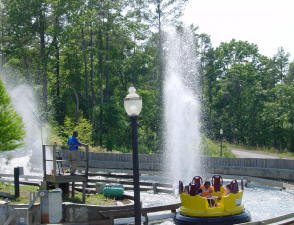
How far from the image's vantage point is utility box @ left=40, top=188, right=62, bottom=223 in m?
13.2

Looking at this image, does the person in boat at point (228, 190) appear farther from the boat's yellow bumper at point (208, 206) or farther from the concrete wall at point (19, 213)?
the concrete wall at point (19, 213)

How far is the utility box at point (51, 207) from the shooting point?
1317 centimetres

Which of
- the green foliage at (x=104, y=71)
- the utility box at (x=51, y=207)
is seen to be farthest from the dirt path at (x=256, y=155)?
the utility box at (x=51, y=207)

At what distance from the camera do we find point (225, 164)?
2852cm

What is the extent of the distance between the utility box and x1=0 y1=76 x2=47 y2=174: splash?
15757 millimetres

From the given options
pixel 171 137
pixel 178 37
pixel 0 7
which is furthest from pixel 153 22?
pixel 0 7

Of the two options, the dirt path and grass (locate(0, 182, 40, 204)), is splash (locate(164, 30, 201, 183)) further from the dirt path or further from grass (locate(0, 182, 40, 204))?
grass (locate(0, 182, 40, 204))

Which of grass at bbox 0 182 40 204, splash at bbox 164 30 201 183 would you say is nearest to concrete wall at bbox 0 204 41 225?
grass at bbox 0 182 40 204

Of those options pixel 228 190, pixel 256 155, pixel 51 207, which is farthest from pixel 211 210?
pixel 256 155

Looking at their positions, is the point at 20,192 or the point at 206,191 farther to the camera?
the point at 20,192

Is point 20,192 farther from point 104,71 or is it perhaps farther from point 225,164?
point 104,71

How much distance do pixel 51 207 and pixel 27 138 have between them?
33863mm

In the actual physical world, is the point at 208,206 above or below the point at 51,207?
below

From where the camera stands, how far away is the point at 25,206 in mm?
13453
